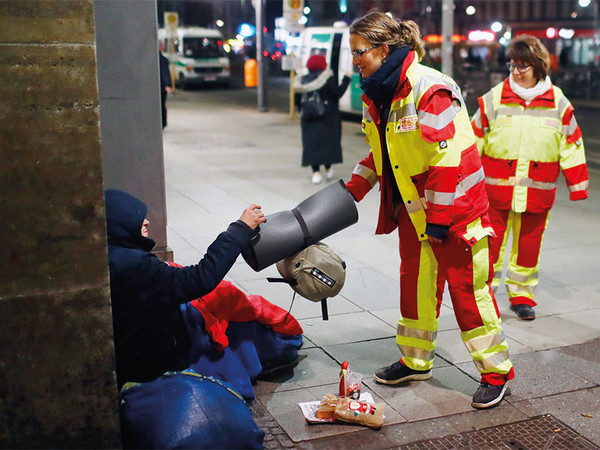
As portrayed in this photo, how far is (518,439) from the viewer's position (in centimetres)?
390

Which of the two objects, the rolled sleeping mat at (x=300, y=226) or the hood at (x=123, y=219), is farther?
the rolled sleeping mat at (x=300, y=226)

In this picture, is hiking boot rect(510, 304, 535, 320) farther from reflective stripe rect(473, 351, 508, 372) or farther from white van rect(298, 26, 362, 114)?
white van rect(298, 26, 362, 114)

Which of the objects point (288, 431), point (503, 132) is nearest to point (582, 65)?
point (503, 132)

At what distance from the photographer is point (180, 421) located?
346 centimetres

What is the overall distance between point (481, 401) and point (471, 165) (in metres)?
1.20

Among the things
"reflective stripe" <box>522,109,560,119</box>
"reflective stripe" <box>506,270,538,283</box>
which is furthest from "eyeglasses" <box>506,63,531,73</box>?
"reflective stripe" <box>506,270,538,283</box>

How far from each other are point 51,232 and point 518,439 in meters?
2.33

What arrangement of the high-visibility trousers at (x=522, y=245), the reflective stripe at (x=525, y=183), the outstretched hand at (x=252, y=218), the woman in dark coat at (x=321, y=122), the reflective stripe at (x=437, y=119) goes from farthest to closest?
the woman in dark coat at (x=321, y=122) < the high-visibility trousers at (x=522, y=245) < the reflective stripe at (x=525, y=183) < the reflective stripe at (x=437, y=119) < the outstretched hand at (x=252, y=218)

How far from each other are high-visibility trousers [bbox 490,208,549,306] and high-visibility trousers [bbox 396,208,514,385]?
146 centimetres

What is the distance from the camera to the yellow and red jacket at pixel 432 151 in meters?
3.97

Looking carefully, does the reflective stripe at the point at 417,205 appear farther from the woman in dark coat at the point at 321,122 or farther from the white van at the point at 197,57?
the white van at the point at 197,57

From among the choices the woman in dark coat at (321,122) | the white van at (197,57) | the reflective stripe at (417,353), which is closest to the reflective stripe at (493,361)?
the reflective stripe at (417,353)

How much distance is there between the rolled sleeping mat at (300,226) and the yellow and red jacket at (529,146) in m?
1.60

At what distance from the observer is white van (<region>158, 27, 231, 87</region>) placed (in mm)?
32219
